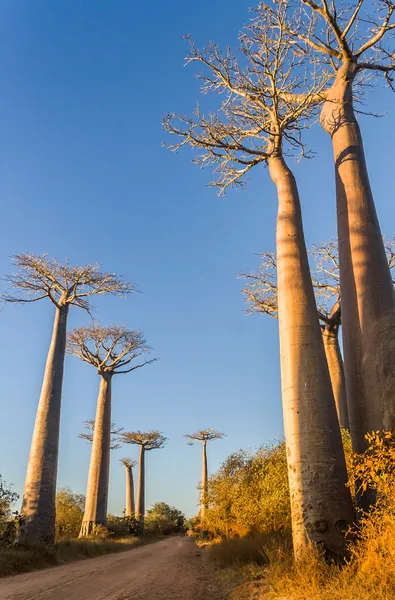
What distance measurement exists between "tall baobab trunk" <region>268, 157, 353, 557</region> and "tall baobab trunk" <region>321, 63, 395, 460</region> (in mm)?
471

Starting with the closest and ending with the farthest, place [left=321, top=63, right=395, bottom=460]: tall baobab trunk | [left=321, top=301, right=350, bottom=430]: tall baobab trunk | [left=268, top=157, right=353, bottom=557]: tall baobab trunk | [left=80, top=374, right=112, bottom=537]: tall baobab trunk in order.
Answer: [left=268, top=157, right=353, bottom=557]: tall baobab trunk < [left=321, top=63, right=395, bottom=460]: tall baobab trunk < [left=321, top=301, right=350, bottom=430]: tall baobab trunk < [left=80, top=374, right=112, bottom=537]: tall baobab trunk

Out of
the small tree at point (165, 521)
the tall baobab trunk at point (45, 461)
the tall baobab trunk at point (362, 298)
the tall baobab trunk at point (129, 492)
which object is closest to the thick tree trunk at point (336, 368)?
A: the tall baobab trunk at point (362, 298)

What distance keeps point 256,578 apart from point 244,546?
2.13 metres

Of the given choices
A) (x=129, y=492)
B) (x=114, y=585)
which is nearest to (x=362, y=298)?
(x=114, y=585)

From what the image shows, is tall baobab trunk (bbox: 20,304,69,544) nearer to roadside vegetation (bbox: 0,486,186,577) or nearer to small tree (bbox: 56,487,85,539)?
roadside vegetation (bbox: 0,486,186,577)

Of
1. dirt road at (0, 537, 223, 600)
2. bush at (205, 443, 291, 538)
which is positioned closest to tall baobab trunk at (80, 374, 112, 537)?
bush at (205, 443, 291, 538)

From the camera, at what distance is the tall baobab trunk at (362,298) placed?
4.88m

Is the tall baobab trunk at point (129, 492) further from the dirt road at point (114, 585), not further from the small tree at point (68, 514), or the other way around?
the dirt road at point (114, 585)

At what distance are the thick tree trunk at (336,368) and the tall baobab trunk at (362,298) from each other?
233 inches

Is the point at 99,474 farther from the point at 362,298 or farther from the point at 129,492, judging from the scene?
the point at 129,492

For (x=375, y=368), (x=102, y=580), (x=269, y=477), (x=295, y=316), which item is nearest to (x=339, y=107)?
(x=295, y=316)

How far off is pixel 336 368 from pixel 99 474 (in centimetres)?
926

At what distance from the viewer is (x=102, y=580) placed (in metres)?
5.84

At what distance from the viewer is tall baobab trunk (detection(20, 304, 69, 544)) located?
9.41 metres
